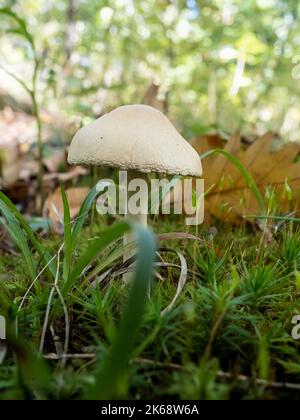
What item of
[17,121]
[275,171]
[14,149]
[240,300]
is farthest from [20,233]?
[17,121]

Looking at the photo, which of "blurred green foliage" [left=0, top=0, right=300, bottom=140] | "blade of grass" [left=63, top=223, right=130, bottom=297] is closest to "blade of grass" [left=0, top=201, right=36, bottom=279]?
"blade of grass" [left=63, top=223, right=130, bottom=297]

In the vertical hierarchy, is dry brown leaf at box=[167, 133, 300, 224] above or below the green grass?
above

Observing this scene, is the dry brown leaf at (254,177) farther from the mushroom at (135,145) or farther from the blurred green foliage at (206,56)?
the blurred green foliage at (206,56)

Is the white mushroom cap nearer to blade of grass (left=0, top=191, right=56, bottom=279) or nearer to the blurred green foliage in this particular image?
blade of grass (left=0, top=191, right=56, bottom=279)

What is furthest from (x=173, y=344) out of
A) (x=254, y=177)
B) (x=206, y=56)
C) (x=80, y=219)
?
(x=206, y=56)

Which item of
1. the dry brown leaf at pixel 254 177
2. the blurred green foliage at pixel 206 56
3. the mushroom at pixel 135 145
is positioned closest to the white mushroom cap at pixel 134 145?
the mushroom at pixel 135 145

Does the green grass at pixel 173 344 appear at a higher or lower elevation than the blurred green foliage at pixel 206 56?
lower
